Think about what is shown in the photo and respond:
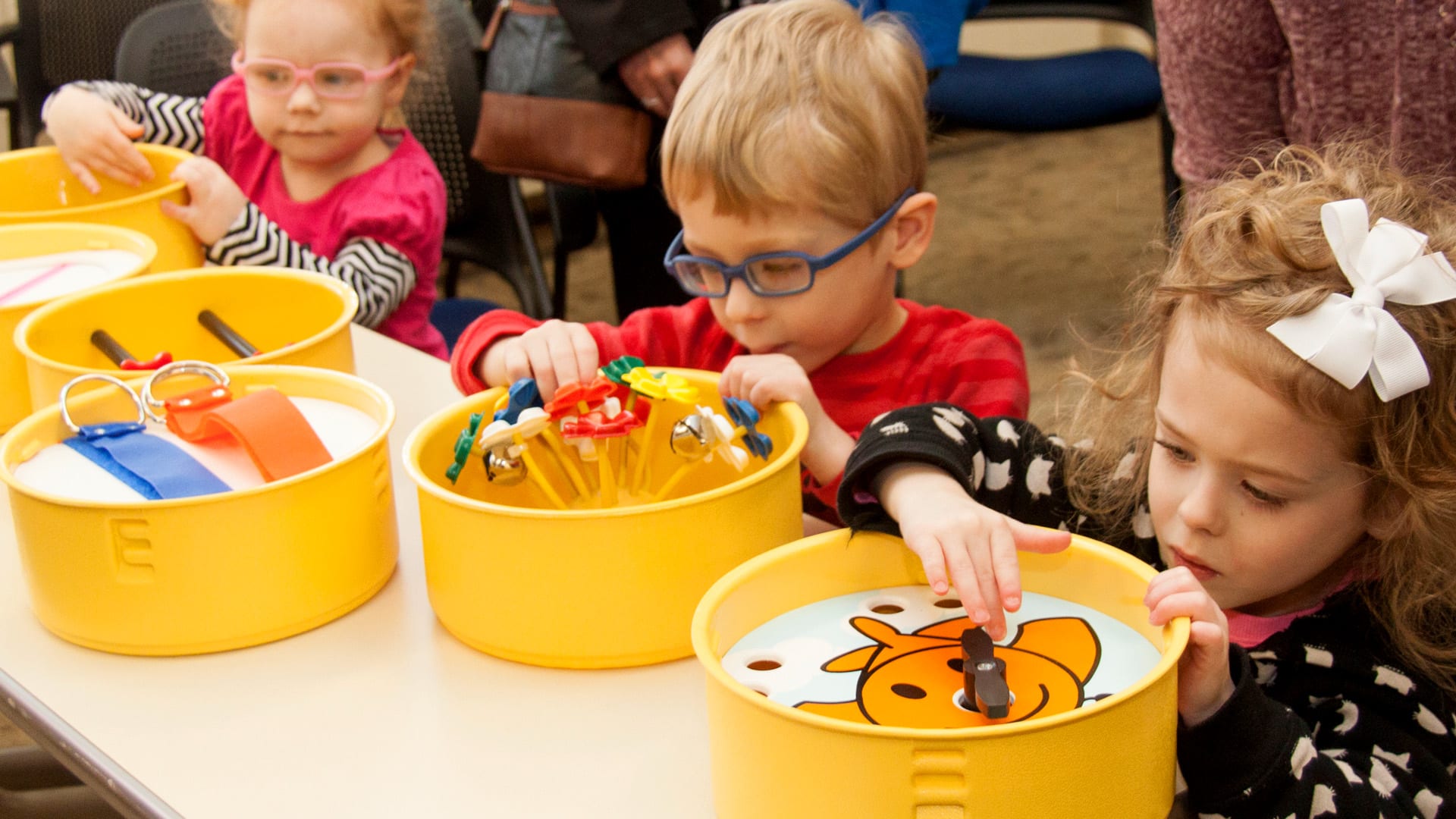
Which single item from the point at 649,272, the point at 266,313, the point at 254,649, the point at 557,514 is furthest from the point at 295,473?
the point at 649,272

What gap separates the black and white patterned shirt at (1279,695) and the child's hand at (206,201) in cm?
84

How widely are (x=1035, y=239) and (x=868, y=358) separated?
2.66 metres

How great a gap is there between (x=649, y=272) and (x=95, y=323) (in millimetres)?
1026

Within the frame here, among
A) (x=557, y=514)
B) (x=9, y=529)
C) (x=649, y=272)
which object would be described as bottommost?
(x=649, y=272)

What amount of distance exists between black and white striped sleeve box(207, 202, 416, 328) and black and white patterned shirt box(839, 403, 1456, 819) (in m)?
0.82

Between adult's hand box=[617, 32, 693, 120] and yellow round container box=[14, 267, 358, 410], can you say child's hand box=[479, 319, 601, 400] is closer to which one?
yellow round container box=[14, 267, 358, 410]

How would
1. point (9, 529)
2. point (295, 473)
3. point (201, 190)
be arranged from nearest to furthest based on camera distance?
point (295, 473) < point (9, 529) < point (201, 190)

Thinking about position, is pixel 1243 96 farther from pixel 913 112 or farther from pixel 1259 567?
pixel 1259 567

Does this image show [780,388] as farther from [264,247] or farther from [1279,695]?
[264,247]

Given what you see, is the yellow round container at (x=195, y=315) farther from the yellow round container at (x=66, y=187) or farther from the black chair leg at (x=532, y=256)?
the black chair leg at (x=532, y=256)

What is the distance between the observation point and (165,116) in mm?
1860

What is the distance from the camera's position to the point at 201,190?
1.46 meters

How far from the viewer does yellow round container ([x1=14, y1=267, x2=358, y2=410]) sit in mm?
1153

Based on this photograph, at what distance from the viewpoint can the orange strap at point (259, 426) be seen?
3.04 ft
